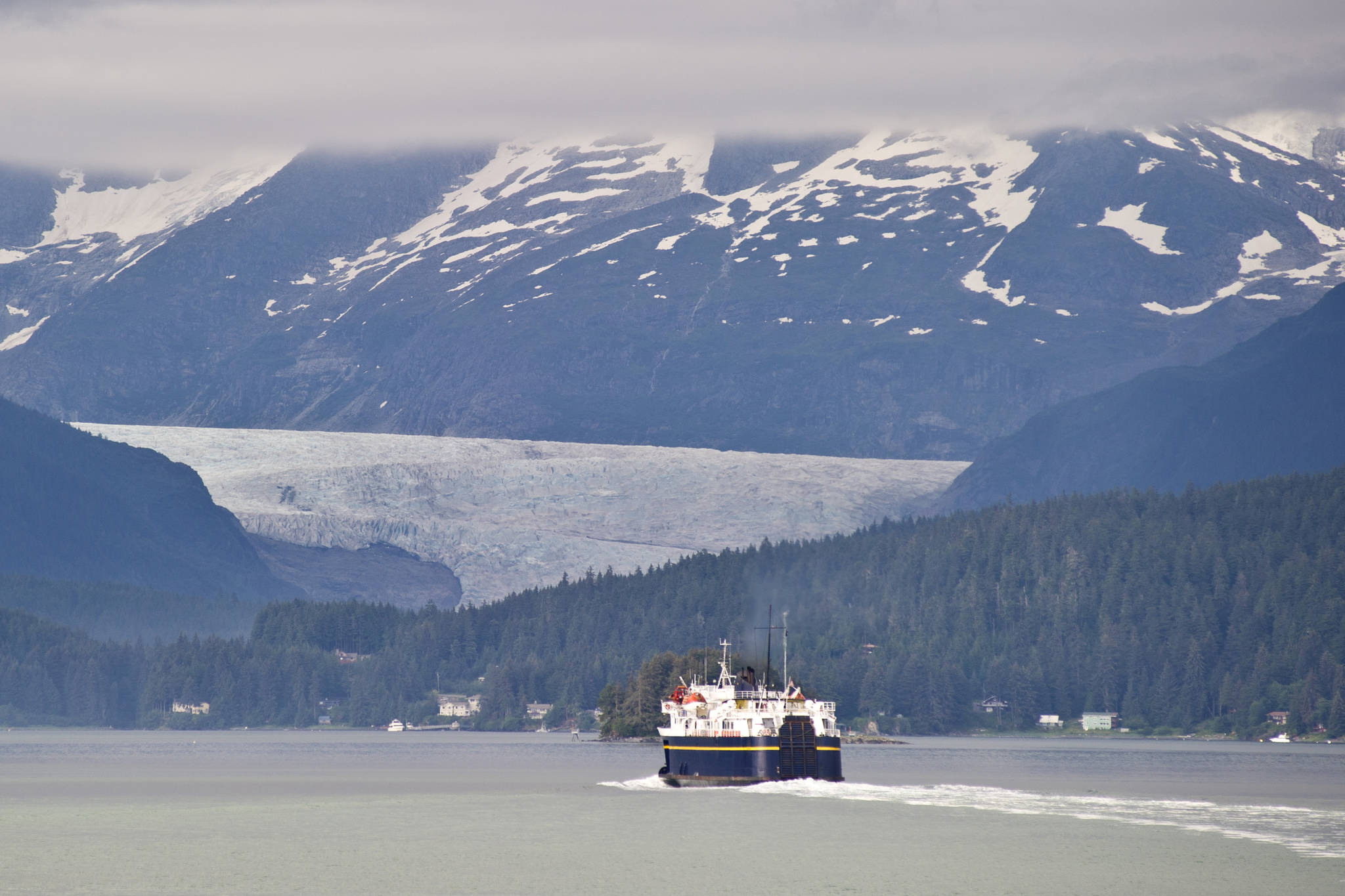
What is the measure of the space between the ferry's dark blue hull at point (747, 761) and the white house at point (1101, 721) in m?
80.2

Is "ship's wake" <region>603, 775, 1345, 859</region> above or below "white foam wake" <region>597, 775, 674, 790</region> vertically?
below

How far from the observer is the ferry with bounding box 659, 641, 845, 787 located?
340 feet

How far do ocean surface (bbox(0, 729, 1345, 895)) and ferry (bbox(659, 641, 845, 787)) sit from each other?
1267 mm

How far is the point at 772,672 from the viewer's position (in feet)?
414

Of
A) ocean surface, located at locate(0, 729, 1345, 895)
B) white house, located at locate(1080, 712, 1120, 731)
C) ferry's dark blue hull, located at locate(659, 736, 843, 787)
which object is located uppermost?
white house, located at locate(1080, 712, 1120, 731)

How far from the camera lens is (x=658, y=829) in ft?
277

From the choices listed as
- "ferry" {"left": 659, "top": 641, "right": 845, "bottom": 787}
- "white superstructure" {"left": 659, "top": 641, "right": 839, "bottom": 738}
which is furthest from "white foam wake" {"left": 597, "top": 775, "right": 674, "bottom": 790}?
"white superstructure" {"left": 659, "top": 641, "right": 839, "bottom": 738}

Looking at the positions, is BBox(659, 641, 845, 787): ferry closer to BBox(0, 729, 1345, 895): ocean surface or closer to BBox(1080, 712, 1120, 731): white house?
BBox(0, 729, 1345, 895): ocean surface

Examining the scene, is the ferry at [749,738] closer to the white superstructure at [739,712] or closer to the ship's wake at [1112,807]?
the white superstructure at [739,712]

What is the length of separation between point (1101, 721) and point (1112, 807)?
91.1m

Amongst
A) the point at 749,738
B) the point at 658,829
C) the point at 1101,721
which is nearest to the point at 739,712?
the point at 749,738

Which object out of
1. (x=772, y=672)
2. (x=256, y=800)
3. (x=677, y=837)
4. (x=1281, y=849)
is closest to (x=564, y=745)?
(x=772, y=672)

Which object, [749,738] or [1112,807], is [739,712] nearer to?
[749,738]

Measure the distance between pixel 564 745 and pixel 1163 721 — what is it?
50.6 m
